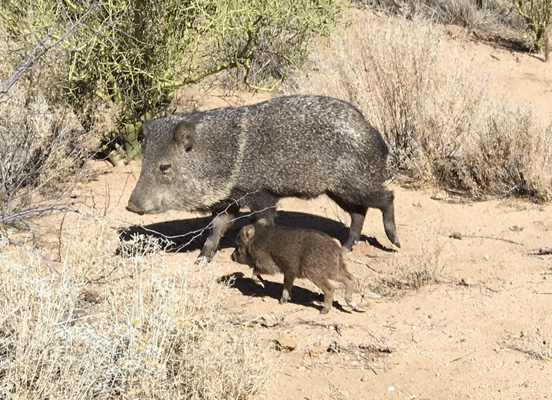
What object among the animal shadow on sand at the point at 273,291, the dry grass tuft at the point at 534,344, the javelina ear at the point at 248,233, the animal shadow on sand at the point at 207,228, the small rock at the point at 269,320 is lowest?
the animal shadow on sand at the point at 207,228

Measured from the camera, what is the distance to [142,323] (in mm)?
4598

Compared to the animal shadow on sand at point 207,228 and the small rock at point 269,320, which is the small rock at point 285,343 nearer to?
the small rock at point 269,320

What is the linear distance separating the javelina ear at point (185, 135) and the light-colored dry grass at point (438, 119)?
2.69 meters

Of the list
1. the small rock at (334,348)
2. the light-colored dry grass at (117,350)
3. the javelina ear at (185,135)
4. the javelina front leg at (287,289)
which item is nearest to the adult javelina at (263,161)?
the javelina ear at (185,135)

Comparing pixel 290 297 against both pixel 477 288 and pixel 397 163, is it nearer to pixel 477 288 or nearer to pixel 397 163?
pixel 477 288

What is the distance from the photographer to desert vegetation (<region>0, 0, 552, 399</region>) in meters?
4.48

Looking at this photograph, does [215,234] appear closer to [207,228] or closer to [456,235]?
[207,228]

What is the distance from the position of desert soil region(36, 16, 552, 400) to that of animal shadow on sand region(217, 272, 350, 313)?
15 millimetres

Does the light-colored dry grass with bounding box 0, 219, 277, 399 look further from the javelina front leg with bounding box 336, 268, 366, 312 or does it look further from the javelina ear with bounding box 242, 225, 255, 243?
the javelina ear with bounding box 242, 225, 255, 243

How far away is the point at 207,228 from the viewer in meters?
7.76

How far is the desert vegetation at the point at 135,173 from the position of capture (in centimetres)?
448

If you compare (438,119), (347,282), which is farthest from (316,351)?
(438,119)

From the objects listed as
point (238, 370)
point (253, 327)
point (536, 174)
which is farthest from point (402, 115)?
point (238, 370)

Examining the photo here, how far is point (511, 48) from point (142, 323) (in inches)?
436
